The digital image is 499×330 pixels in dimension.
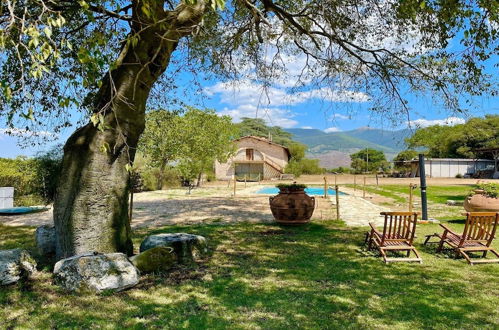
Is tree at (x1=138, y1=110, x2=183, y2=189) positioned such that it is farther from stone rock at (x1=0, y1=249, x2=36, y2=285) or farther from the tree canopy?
the tree canopy

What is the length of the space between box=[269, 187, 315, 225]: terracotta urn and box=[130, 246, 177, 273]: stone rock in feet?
15.3

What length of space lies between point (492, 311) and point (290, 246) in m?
4.05

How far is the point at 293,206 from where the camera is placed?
9.77 m

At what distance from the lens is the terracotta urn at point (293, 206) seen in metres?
9.77

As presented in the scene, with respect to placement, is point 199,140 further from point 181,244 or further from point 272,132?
point 272,132

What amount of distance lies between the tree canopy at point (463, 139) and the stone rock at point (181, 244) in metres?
44.2

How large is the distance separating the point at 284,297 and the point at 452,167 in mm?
47628

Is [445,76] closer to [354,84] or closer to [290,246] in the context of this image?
[354,84]

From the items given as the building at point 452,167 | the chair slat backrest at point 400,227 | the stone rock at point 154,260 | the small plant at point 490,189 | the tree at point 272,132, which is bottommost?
the stone rock at point 154,260

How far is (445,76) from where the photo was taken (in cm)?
809

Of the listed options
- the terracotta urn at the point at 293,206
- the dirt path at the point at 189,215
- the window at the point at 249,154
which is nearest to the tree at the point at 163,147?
the dirt path at the point at 189,215

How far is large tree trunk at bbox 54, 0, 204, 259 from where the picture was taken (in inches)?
215

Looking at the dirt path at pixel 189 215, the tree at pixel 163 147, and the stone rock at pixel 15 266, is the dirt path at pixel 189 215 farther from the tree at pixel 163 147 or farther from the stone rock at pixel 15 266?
the tree at pixel 163 147

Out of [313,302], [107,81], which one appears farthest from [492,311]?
[107,81]
